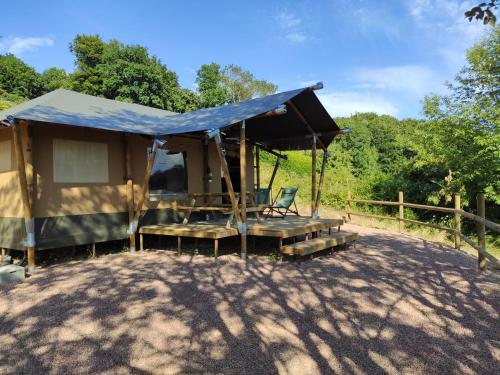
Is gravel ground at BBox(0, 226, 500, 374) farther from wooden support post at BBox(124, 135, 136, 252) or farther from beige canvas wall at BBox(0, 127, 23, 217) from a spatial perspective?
wooden support post at BBox(124, 135, 136, 252)

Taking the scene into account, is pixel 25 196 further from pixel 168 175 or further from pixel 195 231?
pixel 168 175

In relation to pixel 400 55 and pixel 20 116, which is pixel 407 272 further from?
pixel 400 55

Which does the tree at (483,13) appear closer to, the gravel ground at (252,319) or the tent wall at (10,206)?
the gravel ground at (252,319)

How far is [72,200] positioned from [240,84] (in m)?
33.4

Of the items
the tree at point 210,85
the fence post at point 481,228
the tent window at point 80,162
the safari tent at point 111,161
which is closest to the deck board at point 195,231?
the safari tent at point 111,161

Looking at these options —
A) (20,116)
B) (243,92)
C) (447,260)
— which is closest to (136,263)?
(20,116)

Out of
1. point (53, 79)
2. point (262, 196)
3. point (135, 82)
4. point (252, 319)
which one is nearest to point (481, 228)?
point (252, 319)

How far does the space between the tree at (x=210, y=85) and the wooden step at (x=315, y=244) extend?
2194cm

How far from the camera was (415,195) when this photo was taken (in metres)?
15.3

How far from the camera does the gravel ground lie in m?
2.74

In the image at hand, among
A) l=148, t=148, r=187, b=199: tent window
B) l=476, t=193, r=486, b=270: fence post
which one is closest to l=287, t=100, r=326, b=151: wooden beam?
l=148, t=148, r=187, b=199: tent window

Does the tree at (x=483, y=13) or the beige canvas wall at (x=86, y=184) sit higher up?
the tree at (x=483, y=13)

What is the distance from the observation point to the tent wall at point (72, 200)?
613 cm

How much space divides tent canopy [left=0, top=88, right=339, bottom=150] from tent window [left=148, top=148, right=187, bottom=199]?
2.63 ft
